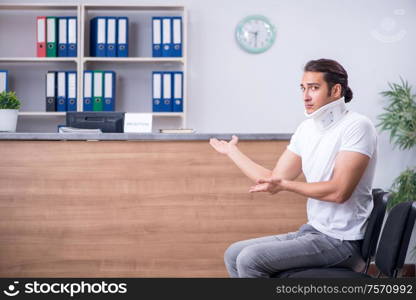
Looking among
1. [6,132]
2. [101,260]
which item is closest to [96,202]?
[101,260]

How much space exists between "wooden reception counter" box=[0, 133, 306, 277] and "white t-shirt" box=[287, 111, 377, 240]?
3.07 feet

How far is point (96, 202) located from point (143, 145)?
37 cm

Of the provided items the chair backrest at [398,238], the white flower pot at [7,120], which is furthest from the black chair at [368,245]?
the white flower pot at [7,120]

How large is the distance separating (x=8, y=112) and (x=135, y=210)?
95 cm

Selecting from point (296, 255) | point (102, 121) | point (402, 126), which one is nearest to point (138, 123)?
point (102, 121)

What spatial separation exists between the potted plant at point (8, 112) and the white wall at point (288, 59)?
1.76 m

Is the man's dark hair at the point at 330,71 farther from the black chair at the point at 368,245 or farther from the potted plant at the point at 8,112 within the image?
the potted plant at the point at 8,112

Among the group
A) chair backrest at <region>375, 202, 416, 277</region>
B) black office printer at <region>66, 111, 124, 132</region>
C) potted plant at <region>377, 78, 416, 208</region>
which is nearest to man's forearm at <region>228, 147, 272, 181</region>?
chair backrest at <region>375, 202, 416, 277</region>

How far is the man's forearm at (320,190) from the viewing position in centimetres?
201

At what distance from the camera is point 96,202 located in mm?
3104

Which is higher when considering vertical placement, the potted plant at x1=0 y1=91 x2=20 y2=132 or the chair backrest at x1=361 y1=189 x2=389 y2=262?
the potted plant at x1=0 y1=91 x2=20 y2=132

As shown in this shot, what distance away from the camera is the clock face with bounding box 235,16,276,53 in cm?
499

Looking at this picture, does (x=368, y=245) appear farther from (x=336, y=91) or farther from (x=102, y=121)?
(x=102, y=121)

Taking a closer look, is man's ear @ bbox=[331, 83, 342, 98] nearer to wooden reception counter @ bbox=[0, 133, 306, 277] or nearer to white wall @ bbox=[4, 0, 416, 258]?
wooden reception counter @ bbox=[0, 133, 306, 277]
